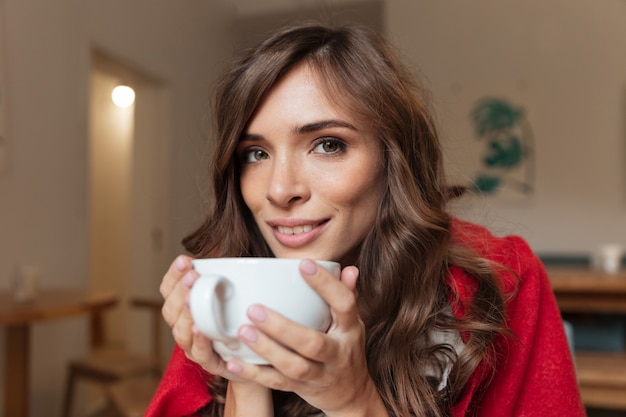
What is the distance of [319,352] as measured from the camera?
1.49 ft

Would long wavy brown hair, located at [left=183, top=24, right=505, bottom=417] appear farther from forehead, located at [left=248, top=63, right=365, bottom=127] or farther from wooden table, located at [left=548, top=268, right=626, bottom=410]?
wooden table, located at [left=548, top=268, right=626, bottom=410]

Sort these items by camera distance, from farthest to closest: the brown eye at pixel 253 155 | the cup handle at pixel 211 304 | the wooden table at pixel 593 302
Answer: the wooden table at pixel 593 302
the brown eye at pixel 253 155
the cup handle at pixel 211 304

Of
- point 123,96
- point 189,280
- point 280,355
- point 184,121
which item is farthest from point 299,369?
point 184,121

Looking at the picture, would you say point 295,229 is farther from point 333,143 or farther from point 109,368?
point 109,368

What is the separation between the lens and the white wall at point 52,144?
7.86 ft

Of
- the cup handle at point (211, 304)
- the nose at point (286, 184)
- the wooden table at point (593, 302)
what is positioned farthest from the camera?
the wooden table at point (593, 302)

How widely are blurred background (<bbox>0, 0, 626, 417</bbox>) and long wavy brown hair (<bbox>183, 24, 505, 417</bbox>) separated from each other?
80.8 inches

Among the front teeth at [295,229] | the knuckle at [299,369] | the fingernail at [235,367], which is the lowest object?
the fingernail at [235,367]

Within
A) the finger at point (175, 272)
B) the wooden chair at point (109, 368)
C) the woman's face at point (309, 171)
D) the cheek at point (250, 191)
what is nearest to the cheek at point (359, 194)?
the woman's face at point (309, 171)

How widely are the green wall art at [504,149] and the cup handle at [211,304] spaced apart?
11.0 feet

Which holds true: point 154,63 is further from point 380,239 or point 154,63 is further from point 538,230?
point 380,239

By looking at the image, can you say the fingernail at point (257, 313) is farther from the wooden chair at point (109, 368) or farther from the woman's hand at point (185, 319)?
the wooden chair at point (109, 368)

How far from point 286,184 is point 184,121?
140 inches

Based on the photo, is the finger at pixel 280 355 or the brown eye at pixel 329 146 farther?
the brown eye at pixel 329 146
